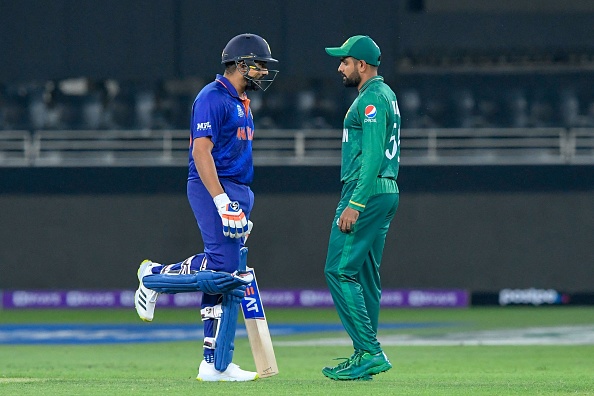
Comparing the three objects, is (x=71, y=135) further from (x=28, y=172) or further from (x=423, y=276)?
(x=423, y=276)

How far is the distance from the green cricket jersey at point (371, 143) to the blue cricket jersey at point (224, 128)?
0.62 m

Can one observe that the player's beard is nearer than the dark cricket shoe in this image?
No

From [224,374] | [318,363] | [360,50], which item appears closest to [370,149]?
[360,50]

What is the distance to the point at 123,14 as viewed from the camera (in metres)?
22.7

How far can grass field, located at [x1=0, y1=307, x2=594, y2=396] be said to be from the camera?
735 centimetres

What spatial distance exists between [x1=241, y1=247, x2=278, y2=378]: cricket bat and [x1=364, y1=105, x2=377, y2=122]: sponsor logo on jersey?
125cm

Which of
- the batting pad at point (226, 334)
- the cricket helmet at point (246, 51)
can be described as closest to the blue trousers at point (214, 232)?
the batting pad at point (226, 334)

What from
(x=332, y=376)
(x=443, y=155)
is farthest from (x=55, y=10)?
(x=332, y=376)

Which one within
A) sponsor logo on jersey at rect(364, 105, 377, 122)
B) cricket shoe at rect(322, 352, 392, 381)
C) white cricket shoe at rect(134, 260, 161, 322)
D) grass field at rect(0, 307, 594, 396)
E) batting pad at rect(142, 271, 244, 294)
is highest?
sponsor logo on jersey at rect(364, 105, 377, 122)

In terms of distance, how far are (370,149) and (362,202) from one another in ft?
1.07

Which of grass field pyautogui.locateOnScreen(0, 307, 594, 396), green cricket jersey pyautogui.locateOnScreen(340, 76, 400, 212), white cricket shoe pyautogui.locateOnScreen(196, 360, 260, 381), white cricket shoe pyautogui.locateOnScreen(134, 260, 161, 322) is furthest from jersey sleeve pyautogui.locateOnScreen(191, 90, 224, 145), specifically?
grass field pyautogui.locateOnScreen(0, 307, 594, 396)

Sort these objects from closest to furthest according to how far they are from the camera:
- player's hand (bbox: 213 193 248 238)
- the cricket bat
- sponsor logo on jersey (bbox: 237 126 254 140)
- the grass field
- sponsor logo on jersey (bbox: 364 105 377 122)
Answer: the grass field < player's hand (bbox: 213 193 248 238) < sponsor logo on jersey (bbox: 364 105 377 122) < sponsor logo on jersey (bbox: 237 126 254 140) < the cricket bat

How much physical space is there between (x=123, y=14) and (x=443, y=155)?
6.25 m

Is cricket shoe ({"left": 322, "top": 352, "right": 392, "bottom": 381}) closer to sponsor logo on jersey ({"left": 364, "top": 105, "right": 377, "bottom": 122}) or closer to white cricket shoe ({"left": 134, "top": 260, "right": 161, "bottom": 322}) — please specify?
white cricket shoe ({"left": 134, "top": 260, "right": 161, "bottom": 322})
